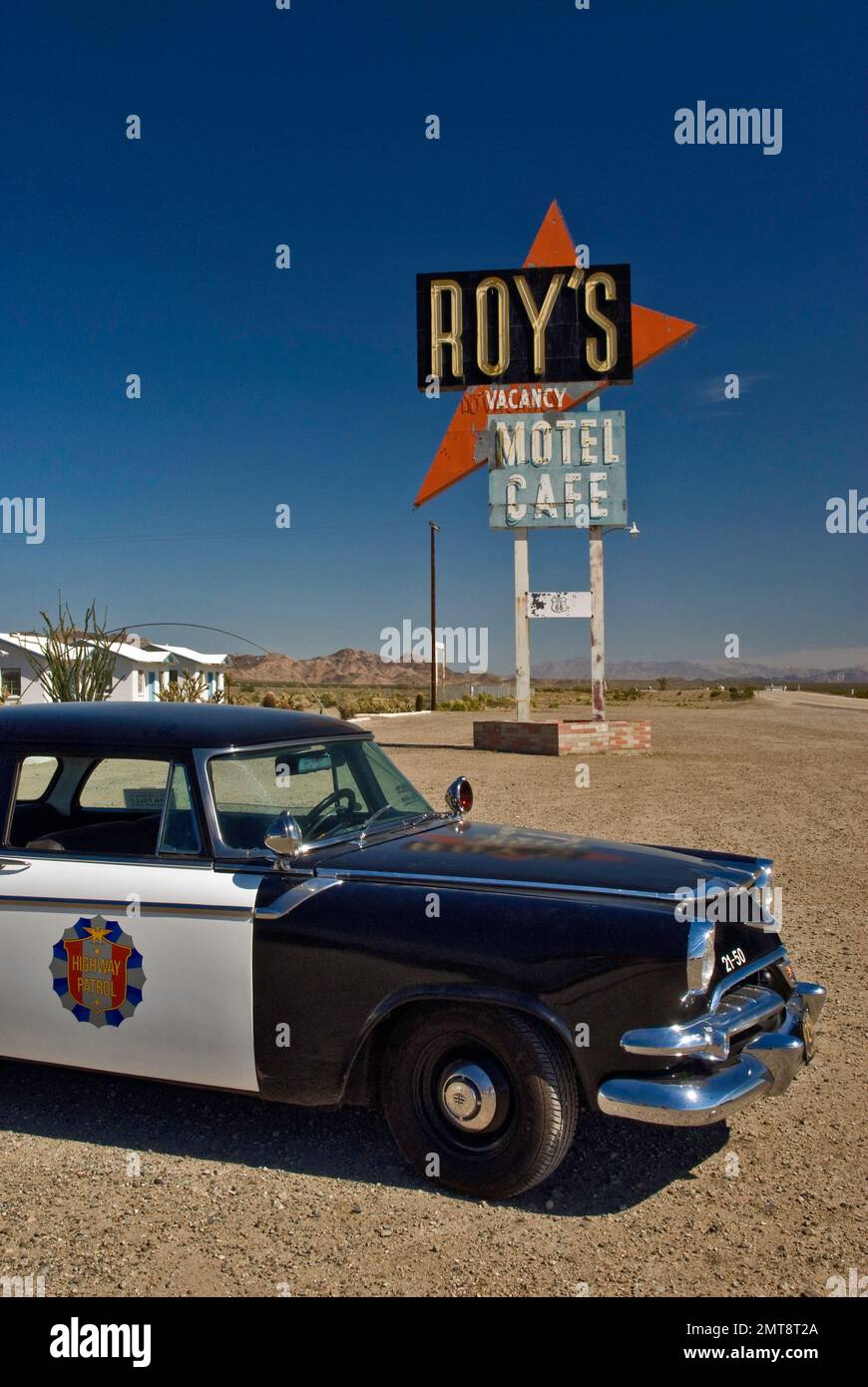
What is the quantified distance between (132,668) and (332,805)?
1979 inches

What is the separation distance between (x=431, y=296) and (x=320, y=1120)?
20.6 metres

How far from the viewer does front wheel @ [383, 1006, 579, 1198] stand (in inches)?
134

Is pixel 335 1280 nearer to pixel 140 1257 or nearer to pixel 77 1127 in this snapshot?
pixel 140 1257

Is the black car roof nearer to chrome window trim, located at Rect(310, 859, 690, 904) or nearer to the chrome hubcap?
chrome window trim, located at Rect(310, 859, 690, 904)

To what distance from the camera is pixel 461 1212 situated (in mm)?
3494

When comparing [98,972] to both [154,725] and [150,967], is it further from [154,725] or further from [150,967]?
[154,725]

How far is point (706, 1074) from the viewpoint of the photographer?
3350 millimetres

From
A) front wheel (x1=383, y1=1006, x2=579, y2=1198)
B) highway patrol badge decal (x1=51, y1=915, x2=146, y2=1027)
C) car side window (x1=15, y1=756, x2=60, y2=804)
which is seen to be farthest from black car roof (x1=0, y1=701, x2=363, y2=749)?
front wheel (x1=383, y1=1006, x2=579, y2=1198)

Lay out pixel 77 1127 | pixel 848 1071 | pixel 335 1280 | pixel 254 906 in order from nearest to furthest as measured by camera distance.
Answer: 1. pixel 335 1280
2. pixel 254 906
3. pixel 77 1127
4. pixel 848 1071

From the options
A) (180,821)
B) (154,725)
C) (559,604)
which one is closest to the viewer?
(180,821)

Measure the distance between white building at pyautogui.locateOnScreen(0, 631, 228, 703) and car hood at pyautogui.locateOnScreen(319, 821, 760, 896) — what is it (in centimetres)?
3359

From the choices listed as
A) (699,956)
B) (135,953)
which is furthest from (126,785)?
(699,956)
